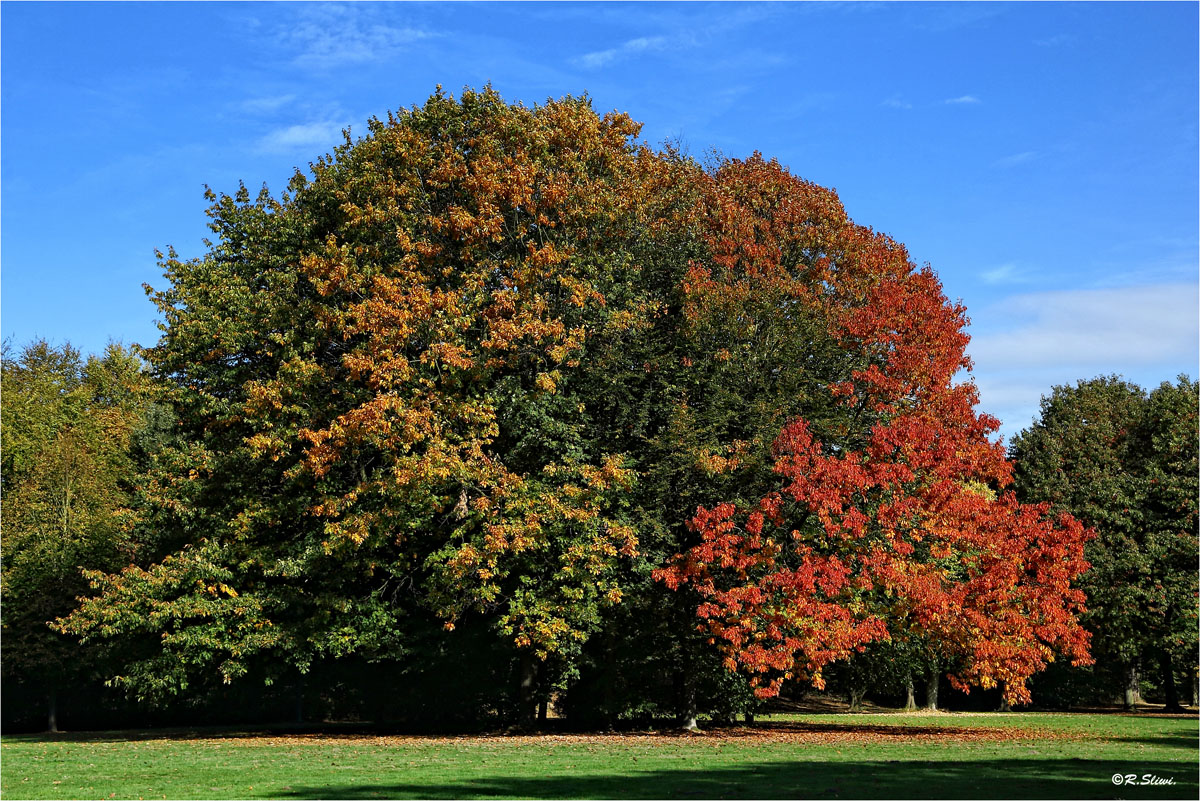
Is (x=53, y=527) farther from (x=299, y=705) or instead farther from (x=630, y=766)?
(x=630, y=766)

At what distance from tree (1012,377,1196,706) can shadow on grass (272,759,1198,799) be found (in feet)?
87.4

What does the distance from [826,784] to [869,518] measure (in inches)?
437

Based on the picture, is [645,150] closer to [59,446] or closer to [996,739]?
[996,739]

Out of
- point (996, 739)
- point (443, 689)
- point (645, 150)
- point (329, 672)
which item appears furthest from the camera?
point (329, 672)

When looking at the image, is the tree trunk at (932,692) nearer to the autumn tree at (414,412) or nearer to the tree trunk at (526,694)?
the tree trunk at (526,694)

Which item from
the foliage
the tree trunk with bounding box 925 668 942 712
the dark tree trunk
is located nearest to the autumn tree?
the foliage

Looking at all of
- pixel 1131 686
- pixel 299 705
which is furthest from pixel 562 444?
pixel 1131 686

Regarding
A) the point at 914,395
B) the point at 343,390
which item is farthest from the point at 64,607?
the point at 914,395

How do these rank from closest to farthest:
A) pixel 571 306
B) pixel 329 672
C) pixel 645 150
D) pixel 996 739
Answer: pixel 996 739, pixel 571 306, pixel 645 150, pixel 329 672

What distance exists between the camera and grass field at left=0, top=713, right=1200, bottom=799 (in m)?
13.4

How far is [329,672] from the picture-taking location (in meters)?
37.1

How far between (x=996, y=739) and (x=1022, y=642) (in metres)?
2.55

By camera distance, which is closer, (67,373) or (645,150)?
(645,150)

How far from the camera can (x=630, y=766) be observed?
1698 cm
